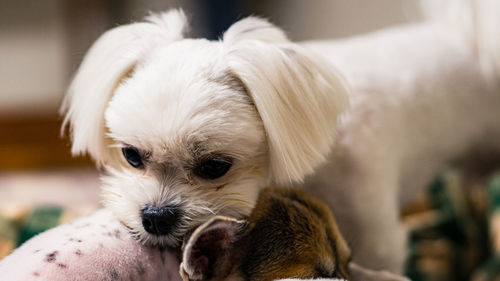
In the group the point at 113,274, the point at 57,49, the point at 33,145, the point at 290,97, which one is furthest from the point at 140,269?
the point at 57,49

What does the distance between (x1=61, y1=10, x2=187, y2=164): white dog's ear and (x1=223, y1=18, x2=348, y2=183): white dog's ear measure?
0.14 m

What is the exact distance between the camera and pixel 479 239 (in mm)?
1498

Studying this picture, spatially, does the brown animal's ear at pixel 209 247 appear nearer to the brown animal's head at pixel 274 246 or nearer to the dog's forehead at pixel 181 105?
the brown animal's head at pixel 274 246

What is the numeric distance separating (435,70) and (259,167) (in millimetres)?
635

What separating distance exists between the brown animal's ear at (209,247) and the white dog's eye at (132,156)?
225 mm

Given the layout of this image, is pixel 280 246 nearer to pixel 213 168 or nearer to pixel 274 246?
pixel 274 246

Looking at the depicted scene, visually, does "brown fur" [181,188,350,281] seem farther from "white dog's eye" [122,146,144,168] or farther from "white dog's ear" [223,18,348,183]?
"white dog's eye" [122,146,144,168]

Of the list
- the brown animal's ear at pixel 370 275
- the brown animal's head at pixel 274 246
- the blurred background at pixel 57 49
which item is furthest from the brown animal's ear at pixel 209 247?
the blurred background at pixel 57 49

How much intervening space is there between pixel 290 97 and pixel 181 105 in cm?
18

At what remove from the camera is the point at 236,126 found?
0.82m

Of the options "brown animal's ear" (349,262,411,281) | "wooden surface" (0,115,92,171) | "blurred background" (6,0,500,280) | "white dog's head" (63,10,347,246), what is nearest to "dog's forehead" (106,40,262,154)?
"white dog's head" (63,10,347,246)

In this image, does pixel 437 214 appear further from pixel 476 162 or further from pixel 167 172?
pixel 167 172

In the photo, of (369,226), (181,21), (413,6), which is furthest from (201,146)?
(413,6)

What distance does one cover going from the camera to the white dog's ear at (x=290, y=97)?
0.83m
